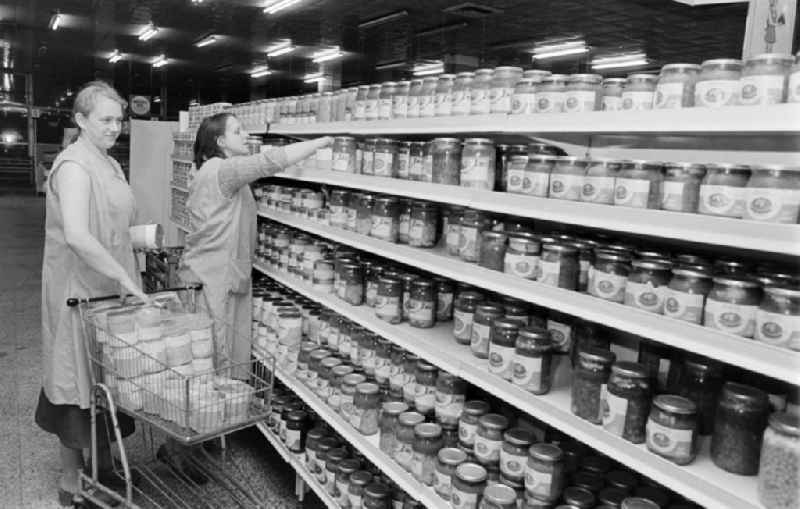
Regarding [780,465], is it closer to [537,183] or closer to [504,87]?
[537,183]

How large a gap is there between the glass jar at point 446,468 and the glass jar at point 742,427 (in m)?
0.97

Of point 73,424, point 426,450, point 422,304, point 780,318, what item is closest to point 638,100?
point 780,318

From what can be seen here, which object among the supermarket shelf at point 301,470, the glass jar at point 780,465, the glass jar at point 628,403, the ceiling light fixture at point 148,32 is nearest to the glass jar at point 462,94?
the glass jar at point 628,403

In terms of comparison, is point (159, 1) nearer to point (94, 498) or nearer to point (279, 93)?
point (94, 498)

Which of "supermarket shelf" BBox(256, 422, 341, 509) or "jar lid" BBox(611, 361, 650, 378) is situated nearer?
"jar lid" BBox(611, 361, 650, 378)

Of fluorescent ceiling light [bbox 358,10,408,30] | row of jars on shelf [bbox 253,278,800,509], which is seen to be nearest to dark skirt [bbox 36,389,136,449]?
row of jars on shelf [bbox 253,278,800,509]

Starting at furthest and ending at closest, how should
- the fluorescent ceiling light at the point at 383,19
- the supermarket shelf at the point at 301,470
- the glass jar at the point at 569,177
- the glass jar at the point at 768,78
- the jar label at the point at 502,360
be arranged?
the fluorescent ceiling light at the point at 383,19, the supermarket shelf at the point at 301,470, the jar label at the point at 502,360, the glass jar at the point at 569,177, the glass jar at the point at 768,78

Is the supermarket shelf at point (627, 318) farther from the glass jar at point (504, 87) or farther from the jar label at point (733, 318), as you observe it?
the glass jar at point (504, 87)

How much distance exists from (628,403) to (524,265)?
0.54 meters

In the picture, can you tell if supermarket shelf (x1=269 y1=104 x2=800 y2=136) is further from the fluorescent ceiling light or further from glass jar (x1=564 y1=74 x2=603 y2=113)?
the fluorescent ceiling light

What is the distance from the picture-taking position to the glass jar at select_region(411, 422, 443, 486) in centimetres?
241

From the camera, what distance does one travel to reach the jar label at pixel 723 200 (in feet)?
4.82

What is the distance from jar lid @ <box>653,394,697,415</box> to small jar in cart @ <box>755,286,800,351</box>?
0.27m

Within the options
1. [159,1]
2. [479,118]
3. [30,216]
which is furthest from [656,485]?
[30,216]
